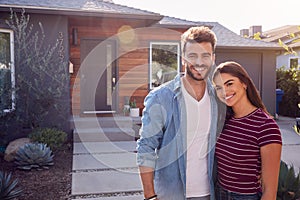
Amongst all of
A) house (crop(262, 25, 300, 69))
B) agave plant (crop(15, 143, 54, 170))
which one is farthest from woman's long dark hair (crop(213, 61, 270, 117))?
agave plant (crop(15, 143, 54, 170))

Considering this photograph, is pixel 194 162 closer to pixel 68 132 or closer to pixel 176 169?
pixel 176 169

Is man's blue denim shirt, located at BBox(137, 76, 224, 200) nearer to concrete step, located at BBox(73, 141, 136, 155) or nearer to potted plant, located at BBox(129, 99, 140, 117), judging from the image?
concrete step, located at BBox(73, 141, 136, 155)

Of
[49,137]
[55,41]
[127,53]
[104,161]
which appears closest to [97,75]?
[127,53]

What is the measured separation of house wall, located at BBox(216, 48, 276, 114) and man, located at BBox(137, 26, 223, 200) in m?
10.1

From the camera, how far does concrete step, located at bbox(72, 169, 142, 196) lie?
159 inches

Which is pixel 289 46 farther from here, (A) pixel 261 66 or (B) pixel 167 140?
(A) pixel 261 66

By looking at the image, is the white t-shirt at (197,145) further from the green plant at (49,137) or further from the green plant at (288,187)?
the green plant at (49,137)

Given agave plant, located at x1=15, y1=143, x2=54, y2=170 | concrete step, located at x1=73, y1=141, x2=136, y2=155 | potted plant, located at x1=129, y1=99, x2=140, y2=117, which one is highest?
potted plant, located at x1=129, y1=99, x2=140, y2=117

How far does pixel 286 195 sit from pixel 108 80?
258 inches

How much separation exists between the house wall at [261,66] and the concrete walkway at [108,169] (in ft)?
14.4

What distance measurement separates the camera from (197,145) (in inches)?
70.4

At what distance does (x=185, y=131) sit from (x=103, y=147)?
4887 mm

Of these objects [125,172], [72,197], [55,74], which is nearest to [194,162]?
[72,197]

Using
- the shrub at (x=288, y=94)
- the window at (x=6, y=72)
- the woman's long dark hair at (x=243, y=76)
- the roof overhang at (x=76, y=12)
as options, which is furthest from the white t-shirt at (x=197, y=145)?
the shrub at (x=288, y=94)
